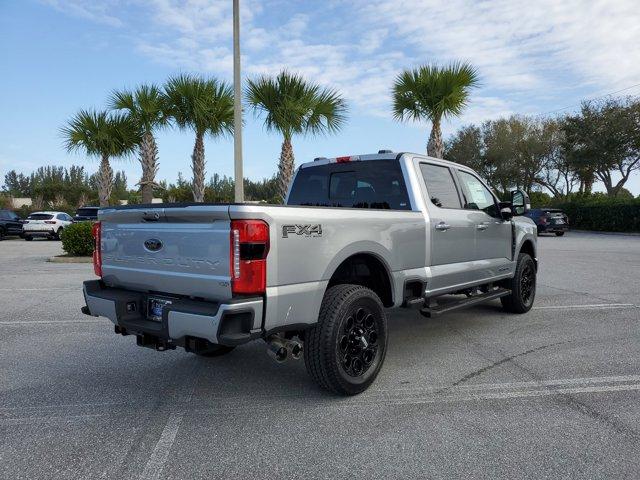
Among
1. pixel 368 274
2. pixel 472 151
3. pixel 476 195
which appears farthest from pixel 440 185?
pixel 472 151

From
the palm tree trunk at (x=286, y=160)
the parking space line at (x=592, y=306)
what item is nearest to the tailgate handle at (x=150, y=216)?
the parking space line at (x=592, y=306)

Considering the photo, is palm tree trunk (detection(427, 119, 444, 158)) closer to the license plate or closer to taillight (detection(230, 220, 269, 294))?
the license plate

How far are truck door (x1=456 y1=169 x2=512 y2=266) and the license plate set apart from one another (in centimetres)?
348

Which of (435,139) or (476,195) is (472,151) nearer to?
(435,139)

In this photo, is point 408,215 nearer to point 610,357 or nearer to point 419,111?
point 610,357

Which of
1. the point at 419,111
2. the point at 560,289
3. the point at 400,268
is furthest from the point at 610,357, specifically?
the point at 419,111

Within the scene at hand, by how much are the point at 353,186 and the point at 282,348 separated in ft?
7.65

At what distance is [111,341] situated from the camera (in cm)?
552

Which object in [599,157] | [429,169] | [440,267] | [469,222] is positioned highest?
[599,157]

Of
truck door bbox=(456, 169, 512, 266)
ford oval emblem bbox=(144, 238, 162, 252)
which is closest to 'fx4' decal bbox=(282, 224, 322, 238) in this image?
ford oval emblem bbox=(144, 238, 162, 252)

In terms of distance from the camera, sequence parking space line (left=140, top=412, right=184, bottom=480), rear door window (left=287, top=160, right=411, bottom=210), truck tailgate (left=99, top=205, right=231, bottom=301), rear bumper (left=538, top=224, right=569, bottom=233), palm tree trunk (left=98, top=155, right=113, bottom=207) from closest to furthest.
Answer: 1. parking space line (left=140, top=412, right=184, bottom=480)
2. truck tailgate (left=99, top=205, right=231, bottom=301)
3. rear door window (left=287, top=160, right=411, bottom=210)
4. palm tree trunk (left=98, top=155, right=113, bottom=207)
5. rear bumper (left=538, top=224, right=569, bottom=233)

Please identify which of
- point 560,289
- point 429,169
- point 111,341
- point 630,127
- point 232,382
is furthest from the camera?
point 630,127

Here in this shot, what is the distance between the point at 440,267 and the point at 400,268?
0.74 m

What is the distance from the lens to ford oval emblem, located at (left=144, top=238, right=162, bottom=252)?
3.61 m
